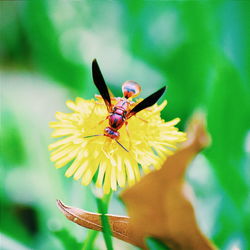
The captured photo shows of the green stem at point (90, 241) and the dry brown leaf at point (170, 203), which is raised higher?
the dry brown leaf at point (170, 203)

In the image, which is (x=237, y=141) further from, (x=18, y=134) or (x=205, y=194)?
(x=18, y=134)

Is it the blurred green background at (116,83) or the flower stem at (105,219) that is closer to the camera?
the flower stem at (105,219)

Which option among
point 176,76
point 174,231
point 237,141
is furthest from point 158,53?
point 174,231

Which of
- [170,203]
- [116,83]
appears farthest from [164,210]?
[116,83]

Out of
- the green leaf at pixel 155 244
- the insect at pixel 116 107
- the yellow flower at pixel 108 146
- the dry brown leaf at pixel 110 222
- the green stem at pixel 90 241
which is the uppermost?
the insect at pixel 116 107

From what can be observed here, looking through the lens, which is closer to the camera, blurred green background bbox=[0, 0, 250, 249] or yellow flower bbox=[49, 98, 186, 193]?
yellow flower bbox=[49, 98, 186, 193]
